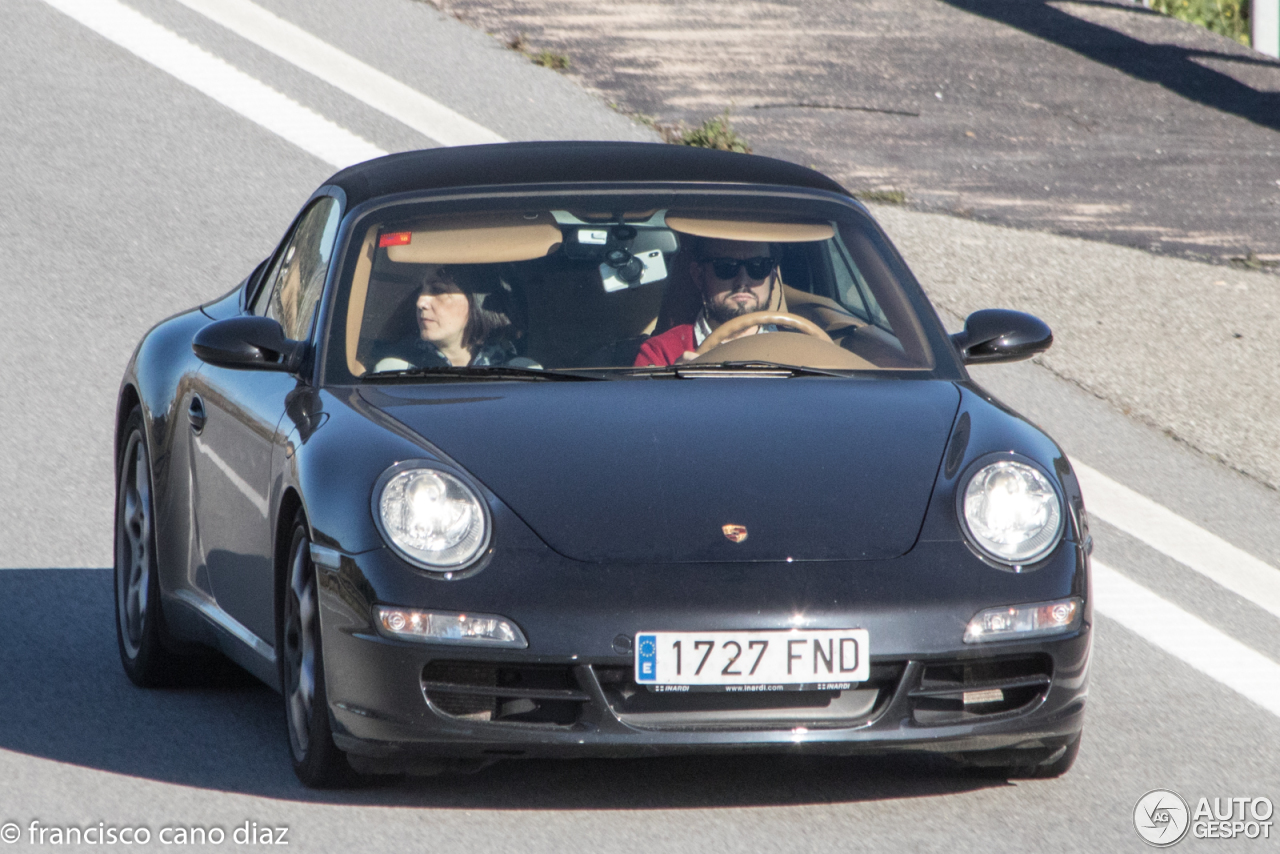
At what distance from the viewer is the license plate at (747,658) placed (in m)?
4.74

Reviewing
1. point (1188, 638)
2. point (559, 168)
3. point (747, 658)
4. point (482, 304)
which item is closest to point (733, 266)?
point (559, 168)

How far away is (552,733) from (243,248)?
7.80 m

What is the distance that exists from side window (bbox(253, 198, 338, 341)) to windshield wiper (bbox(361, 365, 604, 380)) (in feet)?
1.20

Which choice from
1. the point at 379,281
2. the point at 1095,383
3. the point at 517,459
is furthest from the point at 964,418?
the point at 1095,383

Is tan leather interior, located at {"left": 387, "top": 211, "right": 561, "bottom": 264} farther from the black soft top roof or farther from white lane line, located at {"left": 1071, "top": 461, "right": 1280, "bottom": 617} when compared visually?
white lane line, located at {"left": 1071, "top": 461, "right": 1280, "bottom": 617}

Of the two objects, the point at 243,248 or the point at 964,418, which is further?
the point at 243,248

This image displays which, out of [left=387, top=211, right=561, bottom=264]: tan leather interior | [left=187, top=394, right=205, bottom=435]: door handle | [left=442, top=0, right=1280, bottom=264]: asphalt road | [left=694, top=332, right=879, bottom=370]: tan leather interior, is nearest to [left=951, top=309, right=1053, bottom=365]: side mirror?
[left=694, top=332, right=879, bottom=370]: tan leather interior

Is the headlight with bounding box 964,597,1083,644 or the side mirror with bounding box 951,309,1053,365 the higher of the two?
the side mirror with bounding box 951,309,1053,365

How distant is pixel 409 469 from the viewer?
197 inches

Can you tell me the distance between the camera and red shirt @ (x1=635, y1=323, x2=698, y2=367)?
19.2 ft

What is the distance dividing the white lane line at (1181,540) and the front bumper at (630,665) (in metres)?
3.07

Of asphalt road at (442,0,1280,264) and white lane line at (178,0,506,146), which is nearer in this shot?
asphalt road at (442,0,1280,264)

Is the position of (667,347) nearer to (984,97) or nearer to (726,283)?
(726,283)

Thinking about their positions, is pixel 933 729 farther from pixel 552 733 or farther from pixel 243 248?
pixel 243 248
